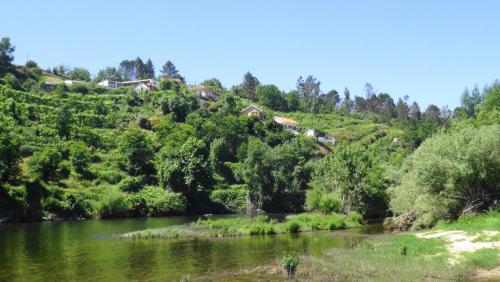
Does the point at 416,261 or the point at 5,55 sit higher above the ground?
the point at 5,55

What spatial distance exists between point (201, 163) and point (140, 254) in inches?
2776

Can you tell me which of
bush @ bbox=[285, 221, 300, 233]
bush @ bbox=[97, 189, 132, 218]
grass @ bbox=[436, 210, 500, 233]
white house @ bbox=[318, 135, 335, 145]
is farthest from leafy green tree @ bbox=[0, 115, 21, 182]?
white house @ bbox=[318, 135, 335, 145]

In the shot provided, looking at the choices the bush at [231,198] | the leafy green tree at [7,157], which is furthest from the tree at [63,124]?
the bush at [231,198]

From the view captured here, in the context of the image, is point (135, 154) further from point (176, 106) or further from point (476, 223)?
point (476, 223)

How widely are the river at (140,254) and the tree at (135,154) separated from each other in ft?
173

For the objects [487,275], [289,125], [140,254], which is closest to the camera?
[487,275]

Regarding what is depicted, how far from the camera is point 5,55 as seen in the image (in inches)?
7067

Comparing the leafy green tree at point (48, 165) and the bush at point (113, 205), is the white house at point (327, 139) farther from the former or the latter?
the leafy green tree at point (48, 165)

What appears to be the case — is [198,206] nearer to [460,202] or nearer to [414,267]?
[460,202]

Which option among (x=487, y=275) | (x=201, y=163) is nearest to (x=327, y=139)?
(x=201, y=163)

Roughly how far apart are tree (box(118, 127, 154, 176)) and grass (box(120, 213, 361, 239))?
50.8 m

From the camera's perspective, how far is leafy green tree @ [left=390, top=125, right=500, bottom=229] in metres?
50.5

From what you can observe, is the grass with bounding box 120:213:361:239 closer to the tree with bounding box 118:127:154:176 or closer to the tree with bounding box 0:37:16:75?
the tree with bounding box 118:127:154:176

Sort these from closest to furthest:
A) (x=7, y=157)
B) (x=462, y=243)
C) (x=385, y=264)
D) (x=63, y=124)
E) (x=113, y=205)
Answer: (x=385, y=264), (x=462, y=243), (x=7, y=157), (x=113, y=205), (x=63, y=124)
